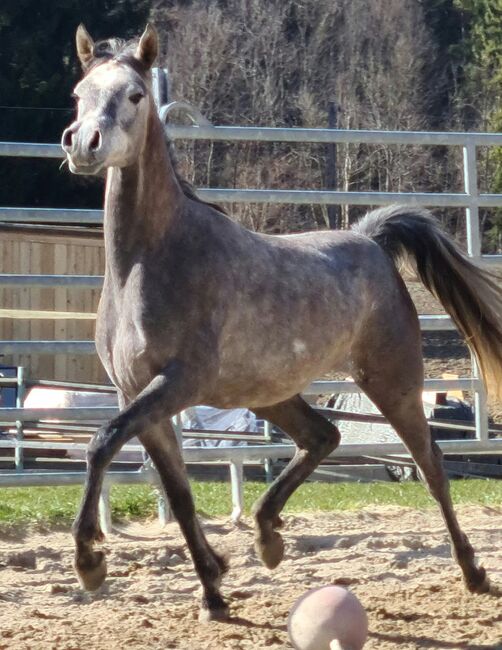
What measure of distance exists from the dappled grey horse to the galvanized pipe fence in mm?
903

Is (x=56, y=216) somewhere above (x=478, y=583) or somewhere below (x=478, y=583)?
above

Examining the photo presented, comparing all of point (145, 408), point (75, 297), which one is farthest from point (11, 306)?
point (145, 408)

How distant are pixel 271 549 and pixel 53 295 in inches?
521

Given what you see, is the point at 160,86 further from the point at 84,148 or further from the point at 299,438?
the point at 84,148

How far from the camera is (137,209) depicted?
4359mm

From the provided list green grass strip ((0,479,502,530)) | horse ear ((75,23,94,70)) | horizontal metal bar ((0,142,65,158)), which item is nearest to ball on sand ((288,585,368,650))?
horse ear ((75,23,94,70))

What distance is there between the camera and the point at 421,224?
18.6ft

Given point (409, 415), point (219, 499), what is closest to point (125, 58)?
point (409, 415)

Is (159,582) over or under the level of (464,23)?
under

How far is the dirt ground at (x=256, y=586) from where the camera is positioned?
13.8 feet

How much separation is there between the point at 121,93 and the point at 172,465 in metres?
1.41

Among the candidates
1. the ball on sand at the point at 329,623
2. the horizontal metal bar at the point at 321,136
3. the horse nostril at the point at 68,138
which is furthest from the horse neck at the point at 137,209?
the horizontal metal bar at the point at 321,136

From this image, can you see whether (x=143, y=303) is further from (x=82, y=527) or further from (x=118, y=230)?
(x=82, y=527)

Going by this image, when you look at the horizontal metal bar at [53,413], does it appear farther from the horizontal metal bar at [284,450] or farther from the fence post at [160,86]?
the fence post at [160,86]
